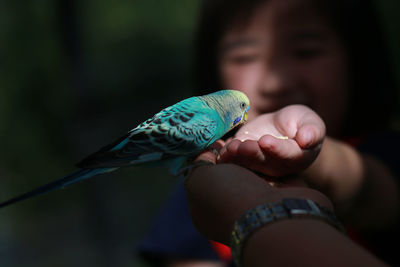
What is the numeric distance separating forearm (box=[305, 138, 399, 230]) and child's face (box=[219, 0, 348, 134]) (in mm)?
224

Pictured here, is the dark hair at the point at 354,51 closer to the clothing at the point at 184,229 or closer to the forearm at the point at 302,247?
the clothing at the point at 184,229

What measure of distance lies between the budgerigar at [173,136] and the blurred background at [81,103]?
0.15 meters

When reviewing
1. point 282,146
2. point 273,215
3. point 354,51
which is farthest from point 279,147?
point 354,51

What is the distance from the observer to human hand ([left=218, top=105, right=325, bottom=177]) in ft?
2.78

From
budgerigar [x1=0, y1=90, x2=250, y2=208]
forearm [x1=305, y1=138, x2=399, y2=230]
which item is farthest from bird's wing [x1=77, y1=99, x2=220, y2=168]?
forearm [x1=305, y1=138, x2=399, y2=230]

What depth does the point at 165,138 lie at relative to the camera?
944 millimetres

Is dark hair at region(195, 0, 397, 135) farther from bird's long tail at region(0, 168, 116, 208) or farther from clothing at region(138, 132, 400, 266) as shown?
bird's long tail at region(0, 168, 116, 208)

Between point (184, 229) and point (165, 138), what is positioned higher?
point (165, 138)

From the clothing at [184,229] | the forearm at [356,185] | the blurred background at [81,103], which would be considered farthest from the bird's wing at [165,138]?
the clothing at [184,229]

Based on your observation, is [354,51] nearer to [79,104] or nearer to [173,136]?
[173,136]

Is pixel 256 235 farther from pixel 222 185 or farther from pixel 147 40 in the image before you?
pixel 147 40

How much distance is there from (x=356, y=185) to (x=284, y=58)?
1.99 feet

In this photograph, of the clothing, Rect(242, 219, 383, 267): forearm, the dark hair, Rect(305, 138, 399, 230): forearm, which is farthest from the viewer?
the clothing

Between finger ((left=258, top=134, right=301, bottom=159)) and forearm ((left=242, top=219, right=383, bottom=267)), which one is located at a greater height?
finger ((left=258, top=134, right=301, bottom=159))
